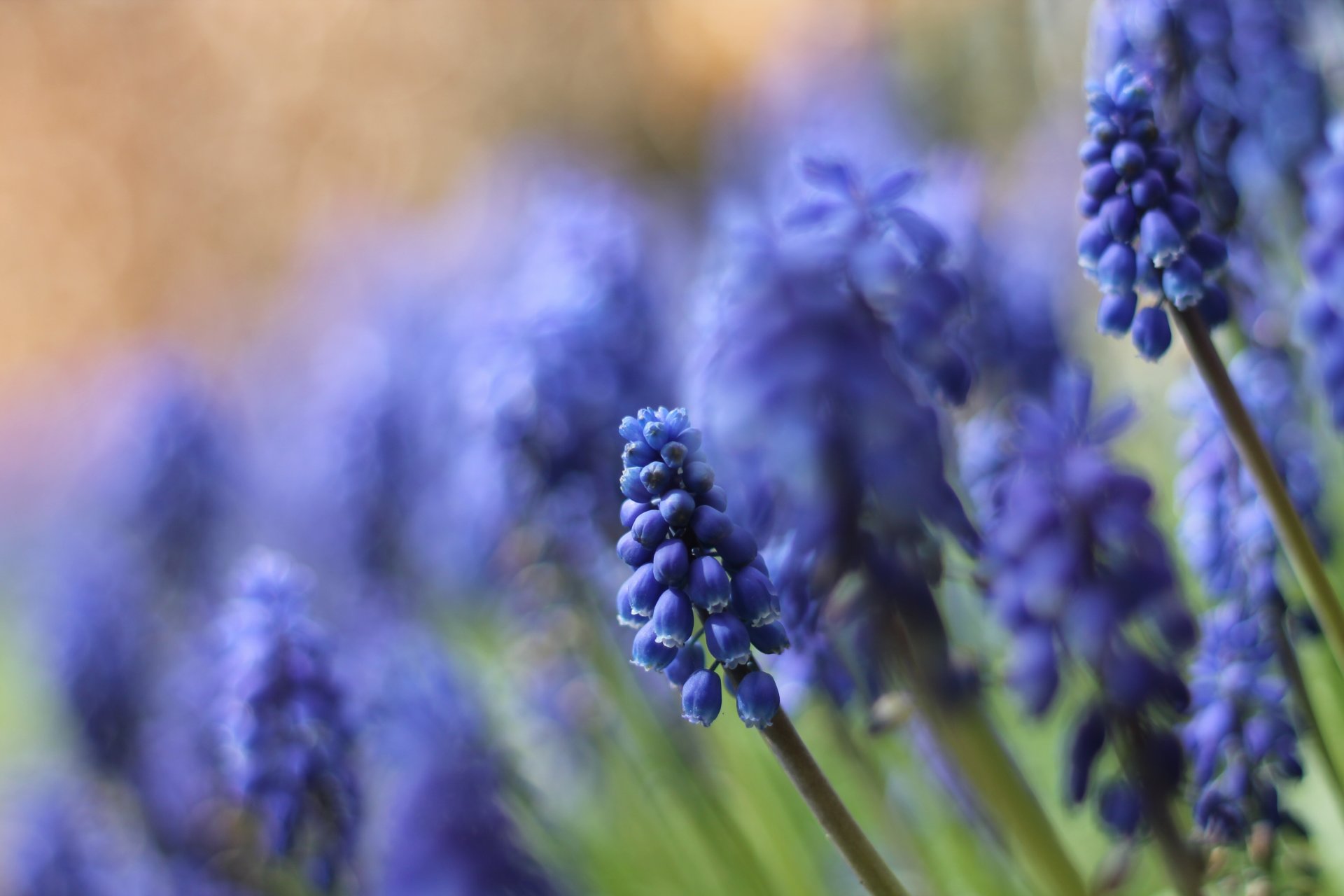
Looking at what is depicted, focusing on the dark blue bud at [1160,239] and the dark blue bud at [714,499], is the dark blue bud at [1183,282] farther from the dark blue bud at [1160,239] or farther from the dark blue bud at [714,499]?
the dark blue bud at [714,499]

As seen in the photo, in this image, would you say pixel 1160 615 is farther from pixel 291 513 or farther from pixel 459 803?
pixel 291 513

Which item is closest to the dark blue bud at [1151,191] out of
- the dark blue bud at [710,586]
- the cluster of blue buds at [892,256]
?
the cluster of blue buds at [892,256]

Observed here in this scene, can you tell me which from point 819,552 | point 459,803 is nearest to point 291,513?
point 459,803

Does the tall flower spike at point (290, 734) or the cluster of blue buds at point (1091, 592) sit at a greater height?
the tall flower spike at point (290, 734)

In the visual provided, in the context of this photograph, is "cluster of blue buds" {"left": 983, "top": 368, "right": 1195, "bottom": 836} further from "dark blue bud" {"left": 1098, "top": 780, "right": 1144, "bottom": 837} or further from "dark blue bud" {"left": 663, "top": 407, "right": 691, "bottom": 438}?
"dark blue bud" {"left": 663, "top": 407, "right": 691, "bottom": 438}

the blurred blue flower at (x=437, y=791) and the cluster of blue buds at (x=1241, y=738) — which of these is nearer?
the cluster of blue buds at (x=1241, y=738)

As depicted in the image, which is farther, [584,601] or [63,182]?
[63,182]
